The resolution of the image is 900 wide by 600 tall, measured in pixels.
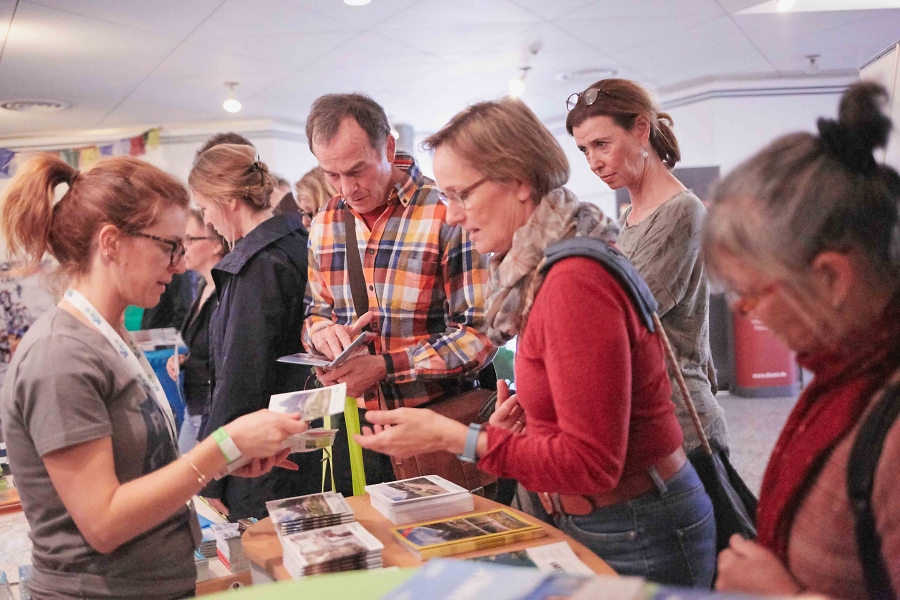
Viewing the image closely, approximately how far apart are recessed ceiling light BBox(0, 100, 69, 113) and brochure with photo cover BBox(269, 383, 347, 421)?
22.9 feet

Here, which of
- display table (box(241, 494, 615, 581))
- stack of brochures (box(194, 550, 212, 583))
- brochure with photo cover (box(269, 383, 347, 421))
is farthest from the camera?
stack of brochures (box(194, 550, 212, 583))

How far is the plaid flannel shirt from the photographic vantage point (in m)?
2.28

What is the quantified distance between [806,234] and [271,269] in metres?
1.85

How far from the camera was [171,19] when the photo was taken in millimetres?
5137

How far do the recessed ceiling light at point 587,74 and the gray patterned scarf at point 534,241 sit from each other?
20.2 feet

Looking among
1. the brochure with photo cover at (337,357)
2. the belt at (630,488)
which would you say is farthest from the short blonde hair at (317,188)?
the belt at (630,488)

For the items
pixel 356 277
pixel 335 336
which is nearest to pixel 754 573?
Result: pixel 335 336

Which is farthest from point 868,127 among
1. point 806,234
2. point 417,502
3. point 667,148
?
point 667,148

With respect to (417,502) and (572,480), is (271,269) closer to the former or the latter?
(417,502)

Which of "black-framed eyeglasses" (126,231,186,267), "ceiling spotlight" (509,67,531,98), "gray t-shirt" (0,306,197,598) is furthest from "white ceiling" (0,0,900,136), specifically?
"gray t-shirt" (0,306,197,598)

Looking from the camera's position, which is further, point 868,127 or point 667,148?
point 667,148

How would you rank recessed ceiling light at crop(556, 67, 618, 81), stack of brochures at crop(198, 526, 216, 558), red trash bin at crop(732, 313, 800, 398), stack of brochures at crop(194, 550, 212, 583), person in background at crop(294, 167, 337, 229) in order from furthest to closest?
red trash bin at crop(732, 313, 800, 398) < recessed ceiling light at crop(556, 67, 618, 81) < person in background at crop(294, 167, 337, 229) < stack of brochures at crop(198, 526, 216, 558) < stack of brochures at crop(194, 550, 212, 583)

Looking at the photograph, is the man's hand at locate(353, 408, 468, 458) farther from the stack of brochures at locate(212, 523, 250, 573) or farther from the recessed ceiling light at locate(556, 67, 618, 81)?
the recessed ceiling light at locate(556, 67, 618, 81)

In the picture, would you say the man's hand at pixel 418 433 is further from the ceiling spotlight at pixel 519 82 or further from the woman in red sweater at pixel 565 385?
the ceiling spotlight at pixel 519 82
